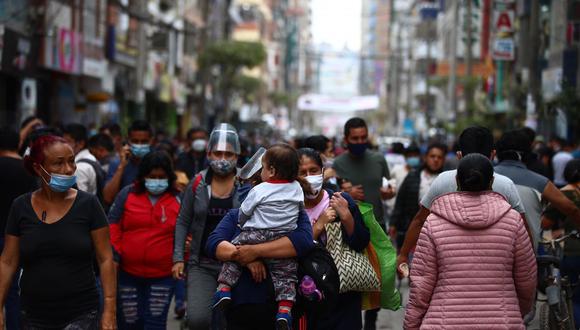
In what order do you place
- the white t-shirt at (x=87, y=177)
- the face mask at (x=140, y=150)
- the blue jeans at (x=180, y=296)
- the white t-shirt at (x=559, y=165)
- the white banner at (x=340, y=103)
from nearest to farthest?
the white t-shirt at (x=87, y=177)
the face mask at (x=140, y=150)
the blue jeans at (x=180, y=296)
the white t-shirt at (x=559, y=165)
the white banner at (x=340, y=103)

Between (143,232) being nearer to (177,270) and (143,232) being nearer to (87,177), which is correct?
(177,270)

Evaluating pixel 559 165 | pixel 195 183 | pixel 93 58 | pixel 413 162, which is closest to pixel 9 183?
pixel 195 183

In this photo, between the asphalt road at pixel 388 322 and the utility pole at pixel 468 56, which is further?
the utility pole at pixel 468 56

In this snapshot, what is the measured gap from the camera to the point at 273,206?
6.62 metres

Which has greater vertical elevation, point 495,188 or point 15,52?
point 15,52

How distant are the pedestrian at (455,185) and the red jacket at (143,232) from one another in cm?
210

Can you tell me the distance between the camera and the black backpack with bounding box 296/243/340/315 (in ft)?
22.0

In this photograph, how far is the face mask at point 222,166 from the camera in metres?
8.46

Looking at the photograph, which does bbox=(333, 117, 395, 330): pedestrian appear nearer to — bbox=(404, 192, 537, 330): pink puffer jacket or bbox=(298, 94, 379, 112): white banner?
bbox=(404, 192, 537, 330): pink puffer jacket

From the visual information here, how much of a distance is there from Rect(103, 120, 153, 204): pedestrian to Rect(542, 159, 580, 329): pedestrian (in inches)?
141

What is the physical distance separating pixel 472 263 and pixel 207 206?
2.60m

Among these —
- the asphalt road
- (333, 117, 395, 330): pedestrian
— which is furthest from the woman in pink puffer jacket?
the asphalt road


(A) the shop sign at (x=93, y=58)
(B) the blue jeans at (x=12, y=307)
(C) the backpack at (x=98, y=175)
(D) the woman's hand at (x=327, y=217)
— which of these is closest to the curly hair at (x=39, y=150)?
(D) the woman's hand at (x=327, y=217)

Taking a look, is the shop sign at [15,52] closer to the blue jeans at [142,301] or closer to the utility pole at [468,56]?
the blue jeans at [142,301]
